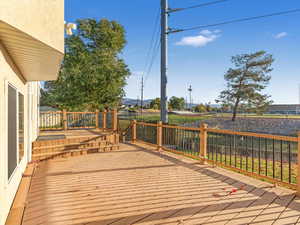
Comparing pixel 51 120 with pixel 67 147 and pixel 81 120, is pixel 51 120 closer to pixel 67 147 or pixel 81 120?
pixel 81 120

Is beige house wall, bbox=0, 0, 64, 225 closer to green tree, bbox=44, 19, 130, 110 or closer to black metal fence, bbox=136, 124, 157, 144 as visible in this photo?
black metal fence, bbox=136, 124, 157, 144

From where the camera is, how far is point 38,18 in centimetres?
217

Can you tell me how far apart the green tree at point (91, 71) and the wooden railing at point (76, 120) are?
4.48m

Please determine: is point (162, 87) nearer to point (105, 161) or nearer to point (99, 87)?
point (105, 161)

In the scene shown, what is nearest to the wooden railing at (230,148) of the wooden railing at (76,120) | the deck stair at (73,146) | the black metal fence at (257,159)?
the black metal fence at (257,159)

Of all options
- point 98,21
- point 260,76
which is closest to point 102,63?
point 98,21

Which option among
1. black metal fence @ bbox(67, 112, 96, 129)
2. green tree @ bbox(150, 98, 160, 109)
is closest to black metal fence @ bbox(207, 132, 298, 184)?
black metal fence @ bbox(67, 112, 96, 129)

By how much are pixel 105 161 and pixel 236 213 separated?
370 centimetres

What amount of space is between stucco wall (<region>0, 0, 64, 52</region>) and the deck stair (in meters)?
3.90

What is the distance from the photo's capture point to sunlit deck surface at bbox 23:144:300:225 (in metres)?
2.35

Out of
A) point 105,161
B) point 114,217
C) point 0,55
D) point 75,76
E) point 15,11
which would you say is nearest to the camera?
point 15,11

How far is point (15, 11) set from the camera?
1.69 m

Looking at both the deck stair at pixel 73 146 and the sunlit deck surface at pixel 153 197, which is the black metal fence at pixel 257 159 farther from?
the deck stair at pixel 73 146

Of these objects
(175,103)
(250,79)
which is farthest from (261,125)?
(175,103)
